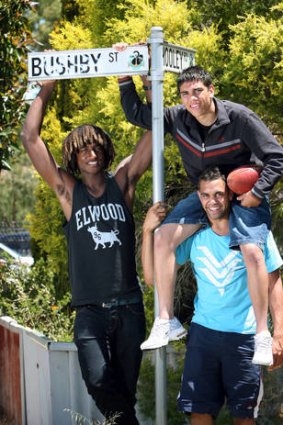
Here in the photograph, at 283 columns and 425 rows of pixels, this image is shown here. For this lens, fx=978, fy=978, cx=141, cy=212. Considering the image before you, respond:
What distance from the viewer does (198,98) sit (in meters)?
4.73

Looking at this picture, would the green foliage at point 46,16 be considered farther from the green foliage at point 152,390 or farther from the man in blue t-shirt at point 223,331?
the man in blue t-shirt at point 223,331

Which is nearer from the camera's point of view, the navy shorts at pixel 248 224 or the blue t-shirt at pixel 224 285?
the navy shorts at pixel 248 224

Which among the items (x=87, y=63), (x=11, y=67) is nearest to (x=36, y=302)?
(x=11, y=67)

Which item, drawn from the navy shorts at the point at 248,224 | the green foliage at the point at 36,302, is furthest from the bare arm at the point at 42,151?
the green foliage at the point at 36,302

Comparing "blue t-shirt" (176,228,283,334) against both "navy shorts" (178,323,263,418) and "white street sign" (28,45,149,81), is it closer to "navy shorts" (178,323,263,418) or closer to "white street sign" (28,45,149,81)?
"navy shorts" (178,323,263,418)

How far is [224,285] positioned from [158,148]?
81cm

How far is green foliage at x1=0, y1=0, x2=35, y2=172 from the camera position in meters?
8.75

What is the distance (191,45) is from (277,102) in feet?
2.41

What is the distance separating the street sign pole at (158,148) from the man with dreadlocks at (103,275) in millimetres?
293

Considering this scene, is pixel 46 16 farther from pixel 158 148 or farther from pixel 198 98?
pixel 198 98

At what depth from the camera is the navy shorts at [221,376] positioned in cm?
471

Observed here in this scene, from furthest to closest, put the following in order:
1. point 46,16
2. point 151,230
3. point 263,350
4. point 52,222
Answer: point 46,16
point 52,222
point 151,230
point 263,350

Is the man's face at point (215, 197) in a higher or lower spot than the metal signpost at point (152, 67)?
lower

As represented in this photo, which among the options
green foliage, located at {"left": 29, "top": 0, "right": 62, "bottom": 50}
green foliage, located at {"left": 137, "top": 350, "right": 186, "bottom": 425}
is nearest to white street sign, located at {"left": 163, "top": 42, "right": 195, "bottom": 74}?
green foliage, located at {"left": 137, "top": 350, "right": 186, "bottom": 425}
